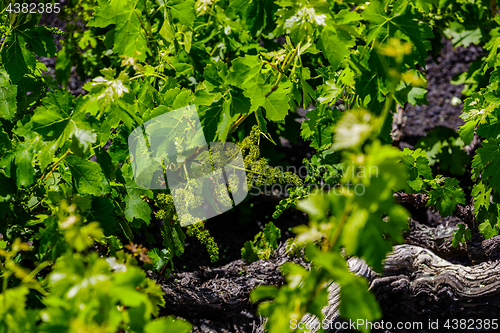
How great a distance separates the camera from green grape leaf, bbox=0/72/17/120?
1436mm

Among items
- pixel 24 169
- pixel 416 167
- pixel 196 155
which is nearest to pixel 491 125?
pixel 416 167

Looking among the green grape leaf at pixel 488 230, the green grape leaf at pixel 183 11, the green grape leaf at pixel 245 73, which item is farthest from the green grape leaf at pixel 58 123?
the green grape leaf at pixel 488 230

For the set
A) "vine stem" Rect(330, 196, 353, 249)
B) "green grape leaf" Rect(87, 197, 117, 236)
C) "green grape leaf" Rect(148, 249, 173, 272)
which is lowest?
"green grape leaf" Rect(148, 249, 173, 272)

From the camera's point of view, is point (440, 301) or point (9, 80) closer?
point (9, 80)

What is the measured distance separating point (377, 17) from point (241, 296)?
5.17 feet

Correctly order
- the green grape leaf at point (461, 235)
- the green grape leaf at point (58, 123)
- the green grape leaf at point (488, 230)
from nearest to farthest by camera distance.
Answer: the green grape leaf at point (58, 123), the green grape leaf at point (488, 230), the green grape leaf at point (461, 235)

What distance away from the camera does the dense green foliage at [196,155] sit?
2.04ft

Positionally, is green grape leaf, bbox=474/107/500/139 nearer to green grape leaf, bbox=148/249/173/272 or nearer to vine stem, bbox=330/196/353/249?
vine stem, bbox=330/196/353/249

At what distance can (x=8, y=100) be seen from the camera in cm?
146

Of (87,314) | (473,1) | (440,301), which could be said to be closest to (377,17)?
(87,314)

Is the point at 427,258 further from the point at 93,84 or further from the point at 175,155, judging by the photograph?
the point at 93,84

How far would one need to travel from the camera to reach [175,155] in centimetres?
143

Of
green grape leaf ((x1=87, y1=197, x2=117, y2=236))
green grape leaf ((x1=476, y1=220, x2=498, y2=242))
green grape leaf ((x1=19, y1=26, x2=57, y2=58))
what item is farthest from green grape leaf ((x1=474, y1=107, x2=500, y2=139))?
green grape leaf ((x1=19, y1=26, x2=57, y2=58))

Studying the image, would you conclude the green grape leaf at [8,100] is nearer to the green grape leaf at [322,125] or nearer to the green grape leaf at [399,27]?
the green grape leaf at [322,125]
